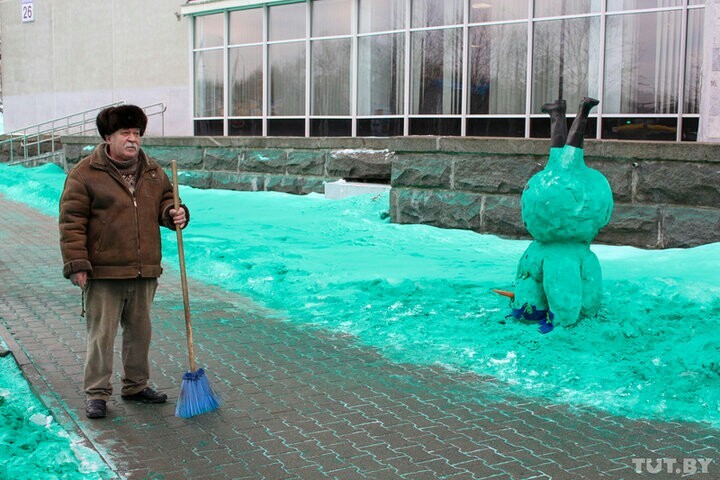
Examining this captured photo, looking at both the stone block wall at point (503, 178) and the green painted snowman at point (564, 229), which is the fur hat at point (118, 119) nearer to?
the green painted snowman at point (564, 229)

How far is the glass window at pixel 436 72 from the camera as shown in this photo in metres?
16.4

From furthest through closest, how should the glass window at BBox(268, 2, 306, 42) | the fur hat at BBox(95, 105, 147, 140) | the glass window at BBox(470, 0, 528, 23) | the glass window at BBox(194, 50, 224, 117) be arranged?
1. the glass window at BBox(194, 50, 224, 117)
2. the glass window at BBox(268, 2, 306, 42)
3. the glass window at BBox(470, 0, 528, 23)
4. the fur hat at BBox(95, 105, 147, 140)

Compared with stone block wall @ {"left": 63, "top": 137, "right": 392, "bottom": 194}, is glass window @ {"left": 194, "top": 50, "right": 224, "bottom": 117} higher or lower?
higher

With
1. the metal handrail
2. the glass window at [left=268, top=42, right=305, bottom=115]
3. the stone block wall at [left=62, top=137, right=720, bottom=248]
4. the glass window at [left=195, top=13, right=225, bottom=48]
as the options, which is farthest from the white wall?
the stone block wall at [left=62, top=137, right=720, bottom=248]

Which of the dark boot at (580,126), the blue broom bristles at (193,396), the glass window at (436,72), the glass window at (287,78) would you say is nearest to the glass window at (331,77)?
the glass window at (287,78)

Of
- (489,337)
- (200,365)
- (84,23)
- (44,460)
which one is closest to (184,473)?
(44,460)

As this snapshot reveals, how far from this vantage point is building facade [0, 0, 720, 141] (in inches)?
546

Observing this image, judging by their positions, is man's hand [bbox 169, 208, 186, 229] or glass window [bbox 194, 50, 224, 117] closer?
man's hand [bbox 169, 208, 186, 229]

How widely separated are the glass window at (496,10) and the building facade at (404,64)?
2cm

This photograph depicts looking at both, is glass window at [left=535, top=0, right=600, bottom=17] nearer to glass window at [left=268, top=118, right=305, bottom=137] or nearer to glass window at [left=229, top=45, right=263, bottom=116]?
glass window at [left=268, top=118, right=305, bottom=137]

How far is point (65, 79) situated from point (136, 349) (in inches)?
948

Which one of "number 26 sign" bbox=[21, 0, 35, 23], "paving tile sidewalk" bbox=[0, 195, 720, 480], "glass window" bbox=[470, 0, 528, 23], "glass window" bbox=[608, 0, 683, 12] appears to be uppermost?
"number 26 sign" bbox=[21, 0, 35, 23]

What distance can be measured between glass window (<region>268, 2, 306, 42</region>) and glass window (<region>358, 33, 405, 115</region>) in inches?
75.9

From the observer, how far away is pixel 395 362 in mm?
6113
